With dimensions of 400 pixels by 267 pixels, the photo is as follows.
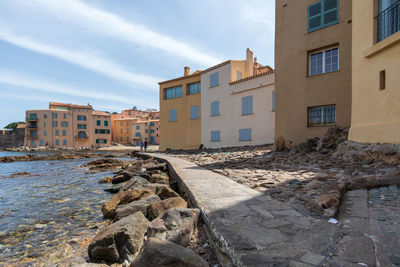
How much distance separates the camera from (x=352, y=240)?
7.10 feet

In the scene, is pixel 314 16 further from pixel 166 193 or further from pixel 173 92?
pixel 173 92

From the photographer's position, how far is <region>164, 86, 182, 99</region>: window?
81.6ft

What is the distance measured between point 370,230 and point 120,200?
4913 mm

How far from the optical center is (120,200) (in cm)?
551

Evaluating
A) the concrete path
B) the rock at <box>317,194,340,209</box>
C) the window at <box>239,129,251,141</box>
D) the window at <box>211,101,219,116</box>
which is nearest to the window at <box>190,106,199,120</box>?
the window at <box>211,101,219,116</box>

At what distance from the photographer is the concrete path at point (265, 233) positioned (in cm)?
188

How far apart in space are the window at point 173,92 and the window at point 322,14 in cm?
1587

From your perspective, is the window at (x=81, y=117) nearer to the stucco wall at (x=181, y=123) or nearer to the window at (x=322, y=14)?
the stucco wall at (x=181, y=123)

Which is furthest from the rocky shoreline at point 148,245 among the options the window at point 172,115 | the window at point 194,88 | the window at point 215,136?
the window at point 172,115

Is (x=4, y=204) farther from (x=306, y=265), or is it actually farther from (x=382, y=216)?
(x=382, y=216)

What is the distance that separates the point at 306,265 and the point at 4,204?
855cm

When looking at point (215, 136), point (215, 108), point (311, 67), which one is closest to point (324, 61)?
point (311, 67)

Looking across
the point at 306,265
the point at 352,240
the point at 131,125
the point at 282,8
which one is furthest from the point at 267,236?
the point at 131,125

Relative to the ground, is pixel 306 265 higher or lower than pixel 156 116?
lower
